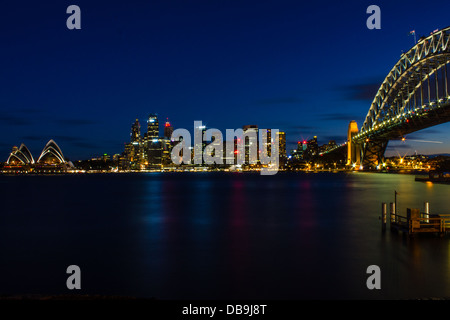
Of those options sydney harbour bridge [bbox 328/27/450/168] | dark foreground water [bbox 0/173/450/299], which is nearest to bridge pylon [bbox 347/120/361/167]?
sydney harbour bridge [bbox 328/27/450/168]

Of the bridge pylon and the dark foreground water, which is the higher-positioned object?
the bridge pylon

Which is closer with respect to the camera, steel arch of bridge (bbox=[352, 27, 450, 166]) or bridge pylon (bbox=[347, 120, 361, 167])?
steel arch of bridge (bbox=[352, 27, 450, 166])

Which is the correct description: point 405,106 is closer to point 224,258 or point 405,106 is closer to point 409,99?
point 409,99

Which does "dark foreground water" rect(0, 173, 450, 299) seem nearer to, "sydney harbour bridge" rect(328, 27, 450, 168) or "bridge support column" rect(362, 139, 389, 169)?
"sydney harbour bridge" rect(328, 27, 450, 168)

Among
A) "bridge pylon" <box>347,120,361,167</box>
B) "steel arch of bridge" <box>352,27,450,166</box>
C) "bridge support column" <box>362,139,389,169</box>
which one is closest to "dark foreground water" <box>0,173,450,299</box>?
"steel arch of bridge" <box>352,27,450,166</box>

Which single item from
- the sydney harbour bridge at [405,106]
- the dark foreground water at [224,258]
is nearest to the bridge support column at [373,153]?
the sydney harbour bridge at [405,106]

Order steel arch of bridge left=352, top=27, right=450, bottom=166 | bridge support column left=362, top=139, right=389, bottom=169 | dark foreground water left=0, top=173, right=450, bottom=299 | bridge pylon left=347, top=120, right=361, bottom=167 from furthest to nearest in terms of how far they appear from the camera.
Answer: bridge pylon left=347, top=120, right=361, bottom=167 < bridge support column left=362, top=139, right=389, bottom=169 < steel arch of bridge left=352, top=27, right=450, bottom=166 < dark foreground water left=0, top=173, right=450, bottom=299

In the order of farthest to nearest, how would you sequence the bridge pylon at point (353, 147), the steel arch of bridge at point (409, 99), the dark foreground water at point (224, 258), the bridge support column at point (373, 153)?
the bridge pylon at point (353, 147) → the bridge support column at point (373, 153) → the steel arch of bridge at point (409, 99) → the dark foreground water at point (224, 258)

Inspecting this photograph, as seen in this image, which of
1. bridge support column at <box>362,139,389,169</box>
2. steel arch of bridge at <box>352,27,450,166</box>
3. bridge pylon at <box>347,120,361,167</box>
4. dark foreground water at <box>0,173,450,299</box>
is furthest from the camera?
bridge pylon at <box>347,120,361,167</box>

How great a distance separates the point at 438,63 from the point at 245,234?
63.1 metres

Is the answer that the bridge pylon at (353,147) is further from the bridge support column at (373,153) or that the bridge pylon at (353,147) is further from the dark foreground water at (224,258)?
the dark foreground water at (224,258)

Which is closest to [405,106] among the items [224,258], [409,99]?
[409,99]
